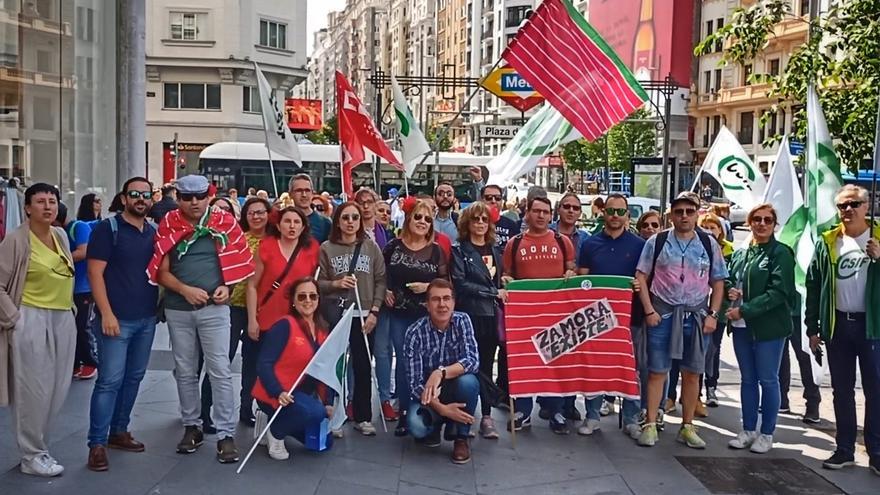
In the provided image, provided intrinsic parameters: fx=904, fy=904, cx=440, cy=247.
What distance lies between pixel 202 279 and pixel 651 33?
66.6m

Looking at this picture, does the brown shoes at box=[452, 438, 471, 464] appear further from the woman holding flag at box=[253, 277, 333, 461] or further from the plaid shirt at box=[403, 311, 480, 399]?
the woman holding flag at box=[253, 277, 333, 461]

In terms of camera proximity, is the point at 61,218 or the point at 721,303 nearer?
the point at 721,303

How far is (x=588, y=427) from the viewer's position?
7.45 metres

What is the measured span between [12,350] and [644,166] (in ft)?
79.8

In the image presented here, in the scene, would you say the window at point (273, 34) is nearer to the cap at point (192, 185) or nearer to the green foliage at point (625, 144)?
the green foliage at point (625, 144)

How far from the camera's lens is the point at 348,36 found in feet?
533

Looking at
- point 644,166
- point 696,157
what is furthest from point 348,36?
point 644,166

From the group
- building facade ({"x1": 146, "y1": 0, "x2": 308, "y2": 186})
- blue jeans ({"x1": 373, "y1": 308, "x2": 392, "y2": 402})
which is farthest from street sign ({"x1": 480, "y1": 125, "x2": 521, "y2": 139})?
building facade ({"x1": 146, "y1": 0, "x2": 308, "y2": 186})

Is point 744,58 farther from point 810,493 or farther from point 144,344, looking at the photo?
point 144,344

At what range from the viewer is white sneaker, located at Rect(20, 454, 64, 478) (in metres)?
5.89

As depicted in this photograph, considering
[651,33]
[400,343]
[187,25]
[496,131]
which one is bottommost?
[400,343]

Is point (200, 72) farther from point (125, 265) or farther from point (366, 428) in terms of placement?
point (125, 265)

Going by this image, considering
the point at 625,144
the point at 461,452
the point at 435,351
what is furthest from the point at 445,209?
the point at 625,144

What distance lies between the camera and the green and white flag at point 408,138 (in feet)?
41.2
